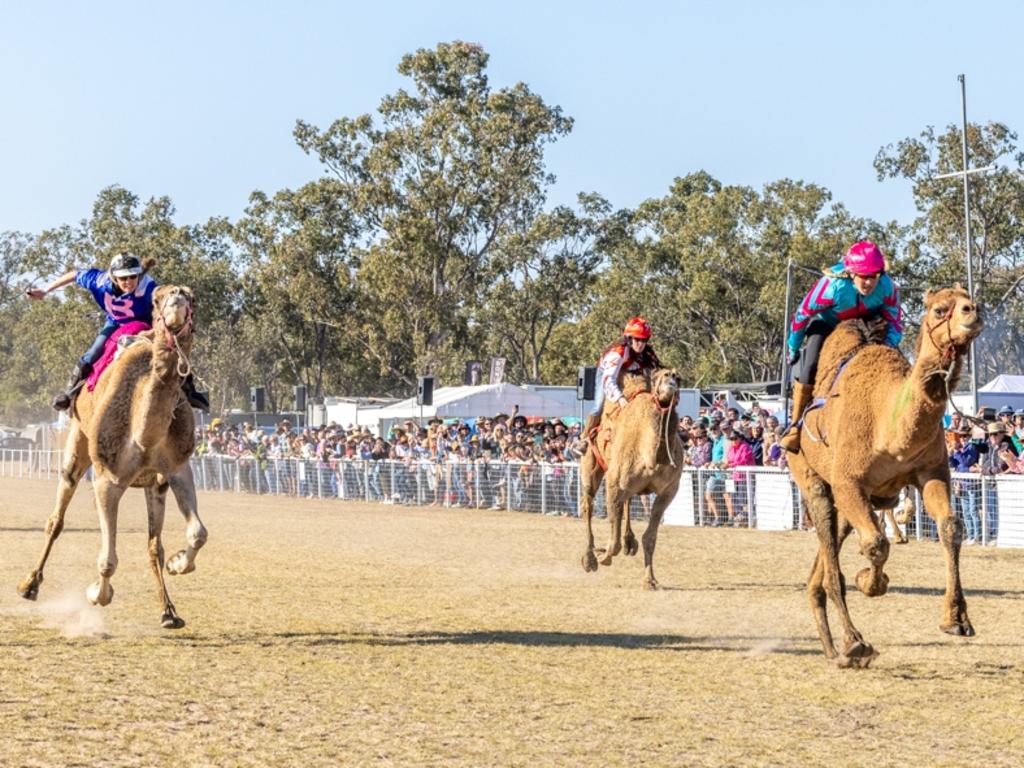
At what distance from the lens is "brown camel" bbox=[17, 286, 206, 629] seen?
37.3 feet

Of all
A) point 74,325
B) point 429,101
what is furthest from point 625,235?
point 74,325

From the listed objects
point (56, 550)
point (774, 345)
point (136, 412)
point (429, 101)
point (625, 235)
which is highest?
point (429, 101)

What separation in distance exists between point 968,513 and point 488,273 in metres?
48.7

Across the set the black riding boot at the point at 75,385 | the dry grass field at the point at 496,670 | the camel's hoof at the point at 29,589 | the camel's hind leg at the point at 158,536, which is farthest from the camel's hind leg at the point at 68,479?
the camel's hind leg at the point at 158,536

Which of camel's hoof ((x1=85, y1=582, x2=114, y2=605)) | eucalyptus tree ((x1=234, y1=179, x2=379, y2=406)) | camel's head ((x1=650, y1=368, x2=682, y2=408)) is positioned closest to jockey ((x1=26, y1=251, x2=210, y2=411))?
camel's hoof ((x1=85, y1=582, x2=114, y2=605))

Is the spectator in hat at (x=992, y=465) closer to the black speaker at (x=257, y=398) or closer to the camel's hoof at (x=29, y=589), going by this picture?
the camel's hoof at (x=29, y=589)

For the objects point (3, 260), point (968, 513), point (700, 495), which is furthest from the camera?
point (3, 260)

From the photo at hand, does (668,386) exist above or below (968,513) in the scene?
above

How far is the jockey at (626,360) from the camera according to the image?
56.2ft

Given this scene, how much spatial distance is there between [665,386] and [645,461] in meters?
0.93

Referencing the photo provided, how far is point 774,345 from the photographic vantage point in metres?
67.5

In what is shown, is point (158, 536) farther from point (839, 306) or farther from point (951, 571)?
point (951, 571)

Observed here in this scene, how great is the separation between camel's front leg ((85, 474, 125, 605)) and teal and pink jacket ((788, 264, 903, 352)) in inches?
215

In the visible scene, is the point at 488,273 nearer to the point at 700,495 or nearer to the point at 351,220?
the point at 351,220
